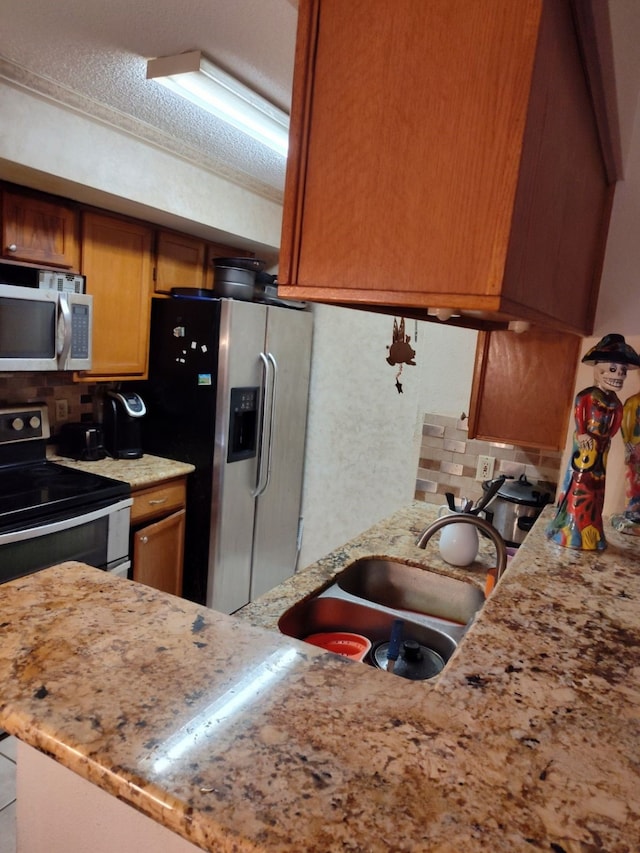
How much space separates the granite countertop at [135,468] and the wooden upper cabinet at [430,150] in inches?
76.7

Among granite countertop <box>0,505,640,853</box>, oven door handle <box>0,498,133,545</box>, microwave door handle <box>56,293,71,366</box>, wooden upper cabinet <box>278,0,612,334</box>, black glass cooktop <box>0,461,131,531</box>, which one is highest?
wooden upper cabinet <box>278,0,612,334</box>

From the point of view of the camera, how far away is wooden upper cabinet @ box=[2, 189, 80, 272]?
222 cm

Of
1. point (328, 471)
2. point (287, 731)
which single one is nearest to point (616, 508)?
point (287, 731)

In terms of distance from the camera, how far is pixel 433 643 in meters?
1.48

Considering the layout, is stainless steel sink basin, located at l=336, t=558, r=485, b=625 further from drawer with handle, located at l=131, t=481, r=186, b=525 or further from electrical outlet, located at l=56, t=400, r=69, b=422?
electrical outlet, located at l=56, t=400, r=69, b=422

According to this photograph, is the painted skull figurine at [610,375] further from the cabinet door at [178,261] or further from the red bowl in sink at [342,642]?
the cabinet door at [178,261]

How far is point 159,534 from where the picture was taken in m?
2.75

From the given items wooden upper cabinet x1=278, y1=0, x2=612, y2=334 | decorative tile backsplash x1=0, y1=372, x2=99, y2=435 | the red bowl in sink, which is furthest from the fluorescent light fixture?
the red bowl in sink

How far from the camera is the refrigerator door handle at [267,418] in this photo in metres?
3.09

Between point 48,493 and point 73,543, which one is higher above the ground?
point 48,493

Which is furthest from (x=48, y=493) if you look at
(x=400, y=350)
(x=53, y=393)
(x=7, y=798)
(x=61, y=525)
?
(x=400, y=350)

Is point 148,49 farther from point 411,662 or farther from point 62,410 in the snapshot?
point 411,662

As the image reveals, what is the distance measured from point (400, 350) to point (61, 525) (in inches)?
76.6

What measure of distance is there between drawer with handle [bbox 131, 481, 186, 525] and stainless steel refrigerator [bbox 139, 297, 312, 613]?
100 millimetres
